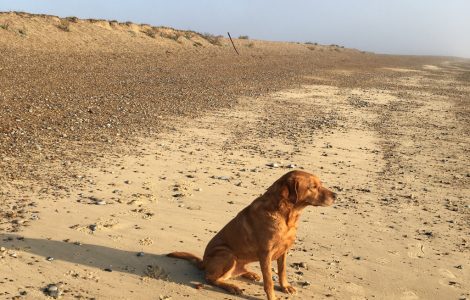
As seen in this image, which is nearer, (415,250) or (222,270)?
(222,270)

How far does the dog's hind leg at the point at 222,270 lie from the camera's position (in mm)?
5320

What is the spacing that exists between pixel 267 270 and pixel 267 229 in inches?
16.9

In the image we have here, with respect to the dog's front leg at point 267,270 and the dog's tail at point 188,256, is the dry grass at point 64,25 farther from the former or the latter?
the dog's front leg at point 267,270

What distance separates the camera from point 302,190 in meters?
5.12

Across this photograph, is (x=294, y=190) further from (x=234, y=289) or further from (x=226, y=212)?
(x=226, y=212)

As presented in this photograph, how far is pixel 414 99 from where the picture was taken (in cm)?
2395

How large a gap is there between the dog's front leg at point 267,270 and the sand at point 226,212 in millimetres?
383

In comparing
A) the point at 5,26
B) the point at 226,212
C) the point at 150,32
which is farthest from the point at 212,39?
the point at 226,212

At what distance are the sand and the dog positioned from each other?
378 millimetres

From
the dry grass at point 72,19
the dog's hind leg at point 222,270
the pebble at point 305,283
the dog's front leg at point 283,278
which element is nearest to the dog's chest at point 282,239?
the dog's front leg at point 283,278

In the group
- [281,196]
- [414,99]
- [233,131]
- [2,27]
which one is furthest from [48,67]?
[281,196]

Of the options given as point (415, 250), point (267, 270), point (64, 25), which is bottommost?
point (415, 250)

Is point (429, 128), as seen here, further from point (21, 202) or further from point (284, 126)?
point (21, 202)

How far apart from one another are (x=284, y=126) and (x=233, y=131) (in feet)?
6.13
